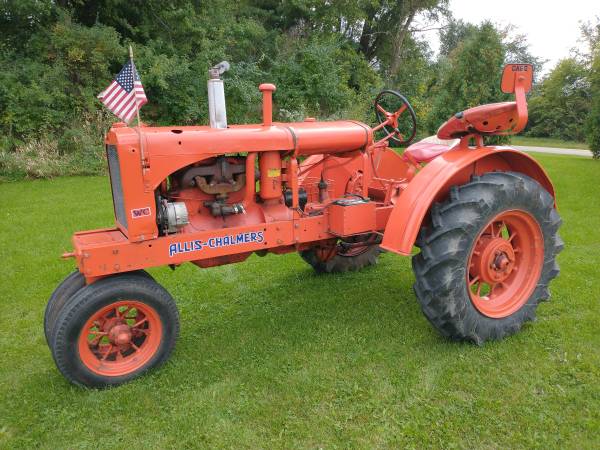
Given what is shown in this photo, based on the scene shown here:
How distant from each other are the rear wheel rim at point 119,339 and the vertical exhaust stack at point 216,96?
46.1 inches

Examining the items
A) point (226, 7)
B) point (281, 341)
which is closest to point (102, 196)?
point (281, 341)

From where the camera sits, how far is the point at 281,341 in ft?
10.5

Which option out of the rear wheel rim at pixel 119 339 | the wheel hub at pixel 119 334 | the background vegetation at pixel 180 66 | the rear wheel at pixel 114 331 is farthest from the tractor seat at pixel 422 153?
the background vegetation at pixel 180 66

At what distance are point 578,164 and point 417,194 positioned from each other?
472 inches

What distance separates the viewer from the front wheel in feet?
9.15

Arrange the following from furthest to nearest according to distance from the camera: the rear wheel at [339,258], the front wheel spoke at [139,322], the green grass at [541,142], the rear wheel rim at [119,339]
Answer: the green grass at [541,142] < the rear wheel at [339,258] < the front wheel spoke at [139,322] < the rear wheel rim at [119,339]

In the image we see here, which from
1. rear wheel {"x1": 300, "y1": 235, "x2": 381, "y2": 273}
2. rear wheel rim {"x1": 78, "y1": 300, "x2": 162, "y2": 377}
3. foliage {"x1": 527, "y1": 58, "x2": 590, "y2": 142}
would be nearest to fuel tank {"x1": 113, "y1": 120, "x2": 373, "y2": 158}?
rear wheel rim {"x1": 78, "y1": 300, "x2": 162, "y2": 377}

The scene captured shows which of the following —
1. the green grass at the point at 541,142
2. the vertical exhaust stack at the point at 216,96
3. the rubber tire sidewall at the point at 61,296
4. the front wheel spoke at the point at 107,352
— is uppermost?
the vertical exhaust stack at the point at 216,96

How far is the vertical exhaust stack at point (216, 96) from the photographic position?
2764mm

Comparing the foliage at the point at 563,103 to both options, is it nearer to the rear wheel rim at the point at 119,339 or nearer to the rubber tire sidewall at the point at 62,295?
the rear wheel rim at the point at 119,339

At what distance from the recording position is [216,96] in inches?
110

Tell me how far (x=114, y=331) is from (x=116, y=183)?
892mm

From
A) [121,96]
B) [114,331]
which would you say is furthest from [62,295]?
[121,96]

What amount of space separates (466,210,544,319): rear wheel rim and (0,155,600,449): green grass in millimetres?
261
